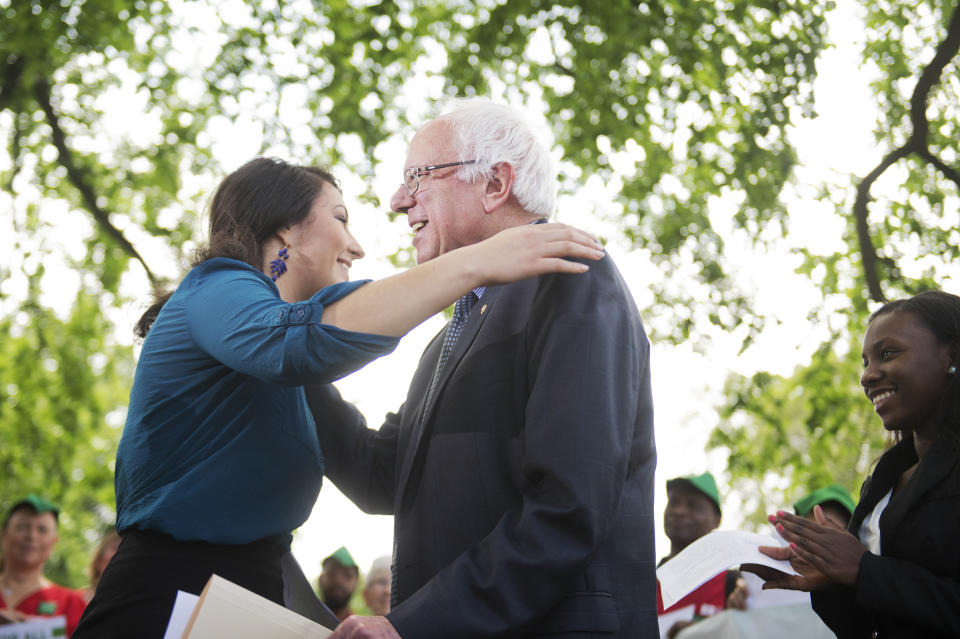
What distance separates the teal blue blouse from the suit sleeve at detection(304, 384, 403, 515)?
45 cm

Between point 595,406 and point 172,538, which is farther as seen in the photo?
point 172,538

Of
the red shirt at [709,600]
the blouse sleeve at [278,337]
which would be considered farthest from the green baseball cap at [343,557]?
the blouse sleeve at [278,337]

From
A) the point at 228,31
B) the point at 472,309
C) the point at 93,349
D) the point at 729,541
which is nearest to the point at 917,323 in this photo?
the point at 729,541

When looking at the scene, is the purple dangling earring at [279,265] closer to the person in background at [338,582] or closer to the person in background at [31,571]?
the person in background at [31,571]

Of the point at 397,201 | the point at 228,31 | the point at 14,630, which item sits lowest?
the point at 14,630

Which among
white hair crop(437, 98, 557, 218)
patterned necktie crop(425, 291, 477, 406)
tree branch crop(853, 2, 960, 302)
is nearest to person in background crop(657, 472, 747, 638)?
tree branch crop(853, 2, 960, 302)

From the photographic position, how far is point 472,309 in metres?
2.61

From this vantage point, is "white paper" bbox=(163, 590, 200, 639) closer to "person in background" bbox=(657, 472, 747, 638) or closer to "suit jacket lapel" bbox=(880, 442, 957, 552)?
"suit jacket lapel" bbox=(880, 442, 957, 552)

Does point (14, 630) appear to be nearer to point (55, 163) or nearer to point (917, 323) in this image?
point (917, 323)

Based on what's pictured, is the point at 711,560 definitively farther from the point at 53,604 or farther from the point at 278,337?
the point at 53,604

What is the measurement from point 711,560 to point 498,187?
122cm

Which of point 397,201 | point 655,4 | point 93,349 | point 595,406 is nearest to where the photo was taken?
point 595,406

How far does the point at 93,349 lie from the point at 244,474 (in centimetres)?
1189

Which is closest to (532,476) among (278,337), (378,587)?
(278,337)
